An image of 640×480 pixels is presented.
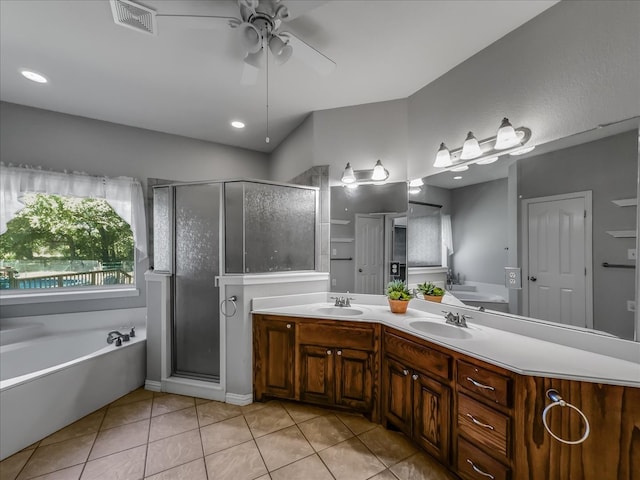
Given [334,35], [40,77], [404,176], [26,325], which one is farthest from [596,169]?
[26,325]

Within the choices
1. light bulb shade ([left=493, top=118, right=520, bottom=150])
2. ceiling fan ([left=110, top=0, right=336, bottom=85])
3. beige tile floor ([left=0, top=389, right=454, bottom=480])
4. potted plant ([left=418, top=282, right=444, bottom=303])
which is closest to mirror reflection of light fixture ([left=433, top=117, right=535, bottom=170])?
light bulb shade ([left=493, top=118, right=520, bottom=150])

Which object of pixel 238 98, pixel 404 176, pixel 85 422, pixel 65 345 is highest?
pixel 238 98

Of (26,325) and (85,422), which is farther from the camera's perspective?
(26,325)

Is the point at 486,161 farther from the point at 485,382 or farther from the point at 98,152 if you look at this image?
the point at 98,152

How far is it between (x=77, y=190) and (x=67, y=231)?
50 centimetres

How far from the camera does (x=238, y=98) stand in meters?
2.62

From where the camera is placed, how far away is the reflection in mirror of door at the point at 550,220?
4.39 feet

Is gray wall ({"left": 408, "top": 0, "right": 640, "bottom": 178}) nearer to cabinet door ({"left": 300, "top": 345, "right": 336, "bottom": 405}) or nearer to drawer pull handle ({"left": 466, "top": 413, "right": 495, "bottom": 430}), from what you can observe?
drawer pull handle ({"left": 466, "top": 413, "right": 495, "bottom": 430})

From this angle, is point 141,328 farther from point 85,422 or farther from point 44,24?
point 44,24

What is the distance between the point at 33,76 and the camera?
2.28m

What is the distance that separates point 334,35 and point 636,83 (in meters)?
1.67

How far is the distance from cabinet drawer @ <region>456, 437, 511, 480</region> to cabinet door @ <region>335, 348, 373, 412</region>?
2.32 feet

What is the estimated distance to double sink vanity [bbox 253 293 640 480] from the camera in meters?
1.12

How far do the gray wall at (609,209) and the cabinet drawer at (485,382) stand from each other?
65 cm
